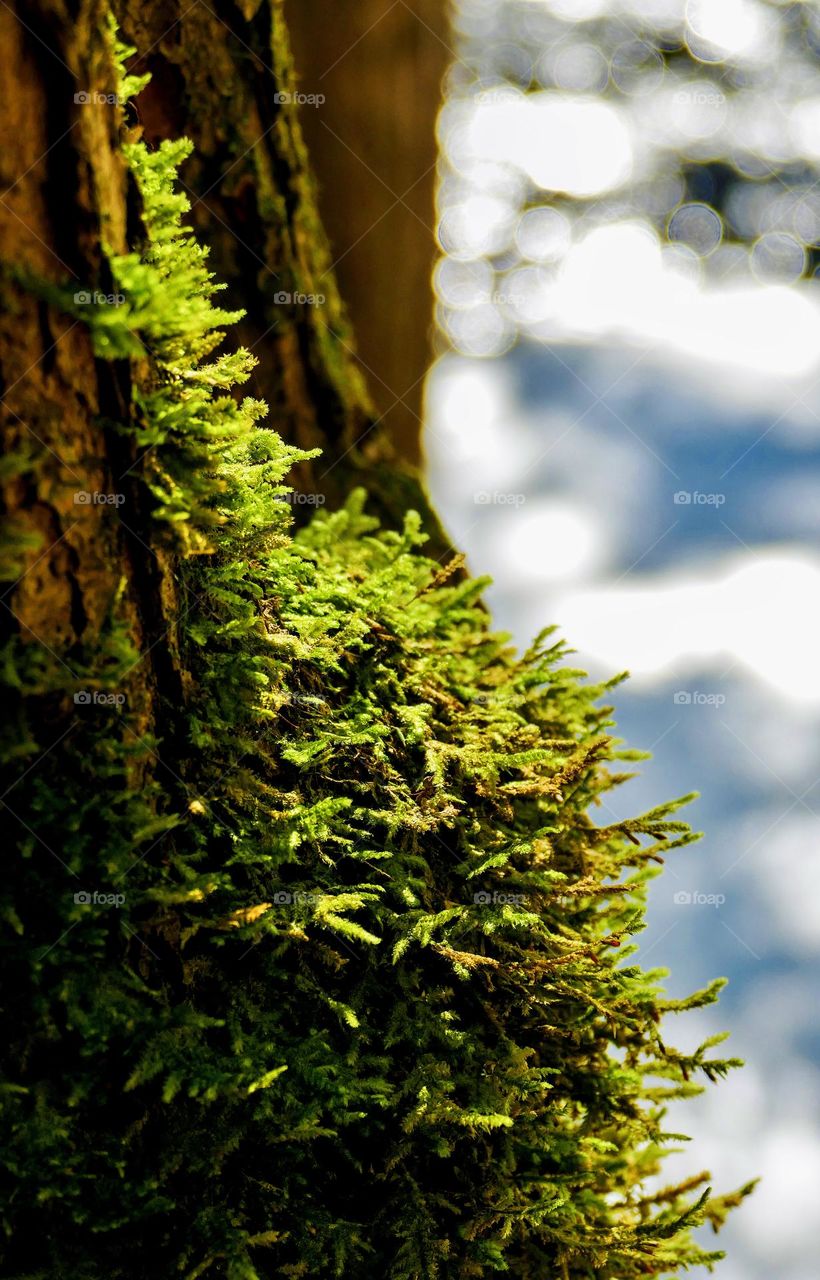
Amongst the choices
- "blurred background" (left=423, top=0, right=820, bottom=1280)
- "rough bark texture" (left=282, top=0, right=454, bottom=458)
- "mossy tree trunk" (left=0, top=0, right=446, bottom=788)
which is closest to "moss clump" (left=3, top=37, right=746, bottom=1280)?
"mossy tree trunk" (left=0, top=0, right=446, bottom=788)

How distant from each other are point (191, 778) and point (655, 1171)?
1372 mm

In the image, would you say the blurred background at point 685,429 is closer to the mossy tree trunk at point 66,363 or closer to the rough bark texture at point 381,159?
the rough bark texture at point 381,159

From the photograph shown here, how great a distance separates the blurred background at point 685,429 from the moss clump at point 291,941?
3.24 m

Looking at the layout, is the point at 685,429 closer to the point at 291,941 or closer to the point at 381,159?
the point at 381,159

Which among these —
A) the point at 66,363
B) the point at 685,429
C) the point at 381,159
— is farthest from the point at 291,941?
the point at 685,429

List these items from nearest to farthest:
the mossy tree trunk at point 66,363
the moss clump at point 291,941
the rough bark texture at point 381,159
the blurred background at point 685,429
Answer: the mossy tree trunk at point 66,363 → the moss clump at point 291,941 → the rough bark texture at point 381,159 → the blurred background at point 685,429

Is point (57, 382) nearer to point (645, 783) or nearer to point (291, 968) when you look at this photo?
point (291, 968)

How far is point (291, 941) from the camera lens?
1.19m

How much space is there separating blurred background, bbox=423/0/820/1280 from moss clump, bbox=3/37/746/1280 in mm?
3241

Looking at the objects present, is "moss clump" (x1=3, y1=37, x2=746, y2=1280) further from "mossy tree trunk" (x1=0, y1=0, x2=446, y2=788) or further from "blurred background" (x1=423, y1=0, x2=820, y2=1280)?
"blurred background" (x1=423, y1=0, x2=820, y2=1280)

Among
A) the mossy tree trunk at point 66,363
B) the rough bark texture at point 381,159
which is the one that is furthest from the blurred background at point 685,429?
the mossy tree trunk at point 66,363

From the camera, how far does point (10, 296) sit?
90cm

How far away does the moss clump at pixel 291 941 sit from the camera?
102 cm

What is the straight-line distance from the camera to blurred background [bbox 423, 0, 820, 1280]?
4.74 m
